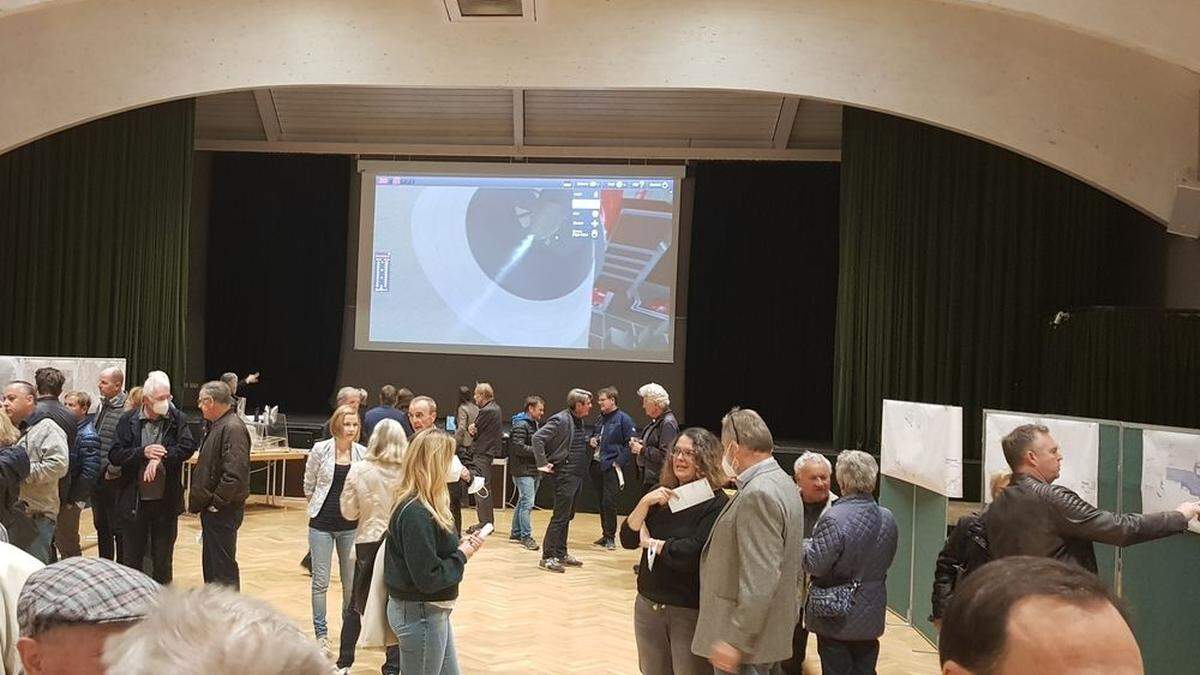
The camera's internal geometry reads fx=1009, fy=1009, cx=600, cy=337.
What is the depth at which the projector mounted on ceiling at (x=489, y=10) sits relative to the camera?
9109 millimetres

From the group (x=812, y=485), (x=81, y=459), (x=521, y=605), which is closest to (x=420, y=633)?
(x=812, y=485)

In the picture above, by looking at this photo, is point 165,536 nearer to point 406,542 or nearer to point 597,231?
point 406,542

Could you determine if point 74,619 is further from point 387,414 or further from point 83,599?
point 387,414

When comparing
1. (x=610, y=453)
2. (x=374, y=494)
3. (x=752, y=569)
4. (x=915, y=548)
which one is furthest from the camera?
(x=610, y=453)

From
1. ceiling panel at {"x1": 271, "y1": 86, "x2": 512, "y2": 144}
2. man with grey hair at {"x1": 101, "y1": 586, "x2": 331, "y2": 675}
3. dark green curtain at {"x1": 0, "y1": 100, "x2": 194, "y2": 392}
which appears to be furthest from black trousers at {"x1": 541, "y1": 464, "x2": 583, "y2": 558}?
man with grey hair at {"x1": 101, "y1": 586, "x2": 331, "y2": 675}

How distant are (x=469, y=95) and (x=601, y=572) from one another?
6913 millimetres

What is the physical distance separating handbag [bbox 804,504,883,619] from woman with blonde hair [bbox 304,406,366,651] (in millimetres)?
2456

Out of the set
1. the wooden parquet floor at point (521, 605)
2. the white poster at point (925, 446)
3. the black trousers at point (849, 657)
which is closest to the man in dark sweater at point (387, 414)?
the wooden parquet floor at point (521, 605)

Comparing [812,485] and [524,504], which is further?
[524,504]

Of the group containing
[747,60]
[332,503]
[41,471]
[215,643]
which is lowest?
[332,503]

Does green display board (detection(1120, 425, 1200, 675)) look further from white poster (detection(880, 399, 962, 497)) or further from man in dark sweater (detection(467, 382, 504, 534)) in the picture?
man in dark sweater (detection(467, 382, 504, 534))

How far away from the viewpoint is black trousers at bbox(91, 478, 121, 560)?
618cm

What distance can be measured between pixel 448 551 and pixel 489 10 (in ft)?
21.3

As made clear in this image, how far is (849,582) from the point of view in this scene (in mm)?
4172
